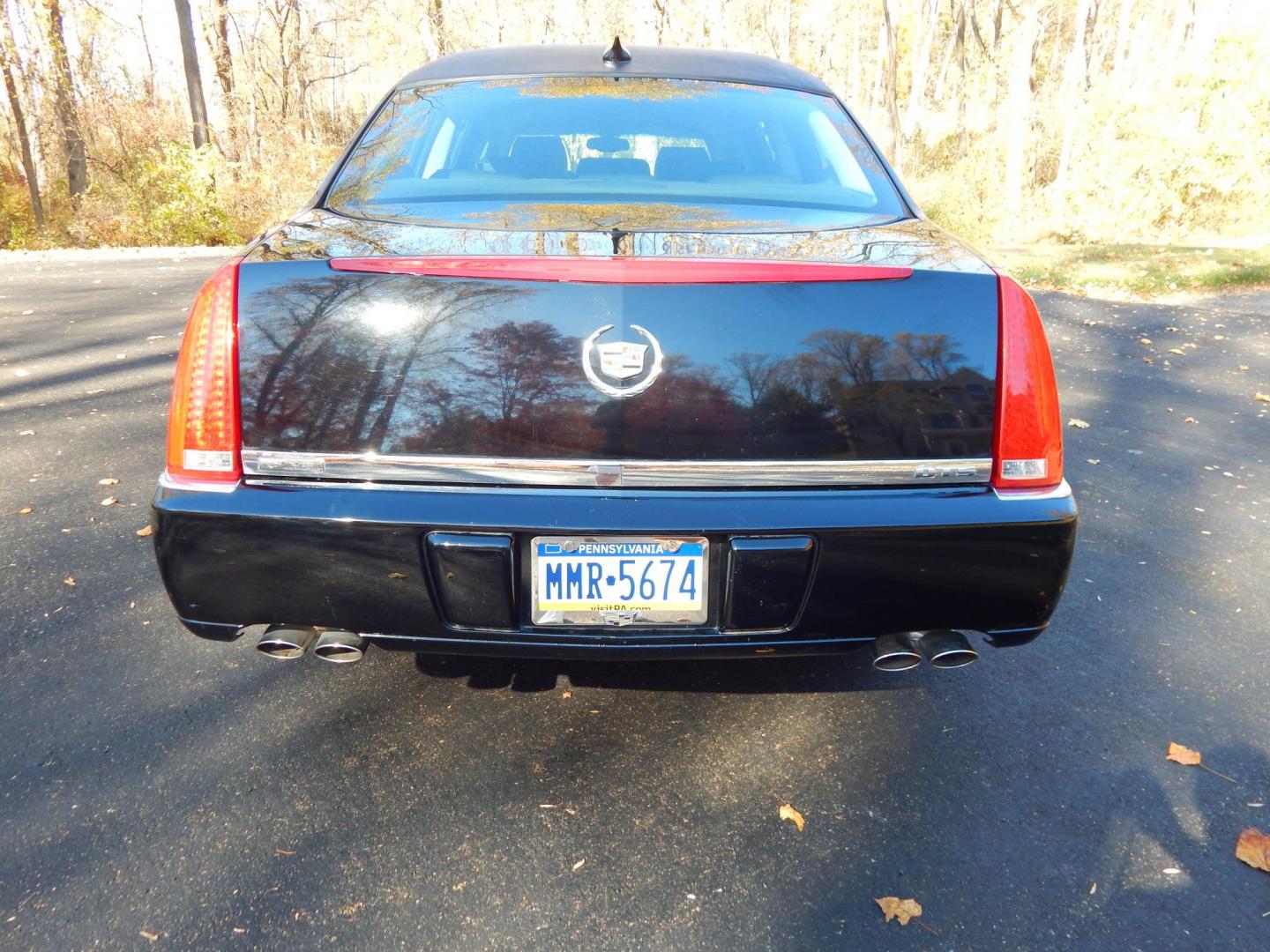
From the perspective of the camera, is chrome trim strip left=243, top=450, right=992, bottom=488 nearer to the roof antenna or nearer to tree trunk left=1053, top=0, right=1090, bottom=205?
the roof antenna

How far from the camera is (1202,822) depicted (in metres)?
2.01

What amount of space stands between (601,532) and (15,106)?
781 inches

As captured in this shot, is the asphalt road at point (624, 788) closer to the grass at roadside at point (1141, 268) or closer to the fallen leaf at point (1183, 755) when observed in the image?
the fallen leaf at point (1183, 755)

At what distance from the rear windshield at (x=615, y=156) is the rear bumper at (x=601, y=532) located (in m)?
0.73

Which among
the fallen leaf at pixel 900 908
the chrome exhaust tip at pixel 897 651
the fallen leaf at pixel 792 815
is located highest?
the chrome exhaust tip at pixel 897 651

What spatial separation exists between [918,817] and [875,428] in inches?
36.2

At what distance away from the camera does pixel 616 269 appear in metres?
1.75

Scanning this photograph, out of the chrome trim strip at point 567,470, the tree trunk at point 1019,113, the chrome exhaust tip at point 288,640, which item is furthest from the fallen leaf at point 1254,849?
the tree trunk at point 1019,113

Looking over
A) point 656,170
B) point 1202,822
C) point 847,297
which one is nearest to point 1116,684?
point 1202,822

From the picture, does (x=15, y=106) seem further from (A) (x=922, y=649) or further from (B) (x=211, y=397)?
(A) (x=922, y=649)

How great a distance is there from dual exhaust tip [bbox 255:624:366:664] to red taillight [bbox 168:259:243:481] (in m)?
0.35

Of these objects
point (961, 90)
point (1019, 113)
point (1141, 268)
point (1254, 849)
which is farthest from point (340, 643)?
point (961, 90)

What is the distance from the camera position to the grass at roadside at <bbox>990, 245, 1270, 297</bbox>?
10.6 metres

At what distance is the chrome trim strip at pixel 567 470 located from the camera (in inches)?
70.2
